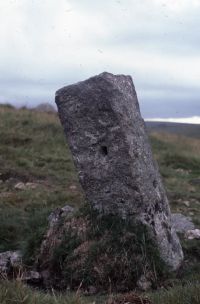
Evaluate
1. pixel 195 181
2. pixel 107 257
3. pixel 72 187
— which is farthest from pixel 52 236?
pixel 195 181

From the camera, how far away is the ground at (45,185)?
6.39 meters

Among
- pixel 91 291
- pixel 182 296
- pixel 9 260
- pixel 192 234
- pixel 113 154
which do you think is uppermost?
pixel 113 154

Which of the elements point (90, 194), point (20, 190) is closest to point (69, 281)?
point (90, 194)

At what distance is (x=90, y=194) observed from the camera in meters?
7.88

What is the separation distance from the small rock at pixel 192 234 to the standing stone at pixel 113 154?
38.2 inches

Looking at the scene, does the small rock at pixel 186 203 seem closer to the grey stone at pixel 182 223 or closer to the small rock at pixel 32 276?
the grey stone at pixel 182 223

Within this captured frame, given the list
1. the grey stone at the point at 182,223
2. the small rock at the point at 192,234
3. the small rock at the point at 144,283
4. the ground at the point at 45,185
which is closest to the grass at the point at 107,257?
the small rock at the point at 144,283

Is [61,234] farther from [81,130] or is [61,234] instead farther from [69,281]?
[81,130]

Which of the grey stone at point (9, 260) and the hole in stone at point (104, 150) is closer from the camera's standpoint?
the grey stone at point (9, 260)

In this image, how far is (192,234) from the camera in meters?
9.05

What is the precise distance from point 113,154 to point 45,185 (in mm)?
6241

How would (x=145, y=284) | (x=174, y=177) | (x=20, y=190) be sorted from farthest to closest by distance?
(x=174, y=177) < (x=20, y=190) < (x=145, y=284)

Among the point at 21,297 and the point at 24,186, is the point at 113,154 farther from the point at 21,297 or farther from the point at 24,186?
the point at 24,186

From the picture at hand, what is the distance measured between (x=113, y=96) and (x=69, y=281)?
2157 mm
